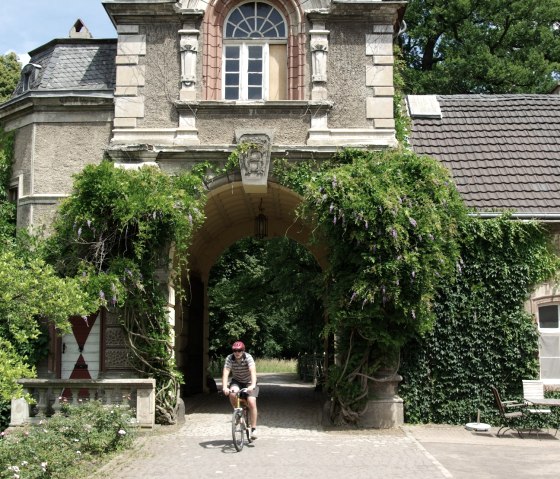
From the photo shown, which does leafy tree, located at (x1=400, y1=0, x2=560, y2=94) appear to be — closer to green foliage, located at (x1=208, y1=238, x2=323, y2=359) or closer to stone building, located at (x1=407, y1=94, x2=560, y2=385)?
green foliage, located at (x1=208, y1=238, x2=323, y2=359)

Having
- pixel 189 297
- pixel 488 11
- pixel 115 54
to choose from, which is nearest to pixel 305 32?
pixel 115 54

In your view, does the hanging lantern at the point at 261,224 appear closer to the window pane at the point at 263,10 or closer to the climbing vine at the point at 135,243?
the climbing vine at the point at 135,243

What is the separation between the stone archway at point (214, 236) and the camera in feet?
53.4

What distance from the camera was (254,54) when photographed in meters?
16.0

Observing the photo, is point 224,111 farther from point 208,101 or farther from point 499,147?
point 499,147

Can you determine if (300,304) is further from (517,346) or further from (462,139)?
(517,346)

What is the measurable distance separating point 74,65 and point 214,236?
5.52 meters

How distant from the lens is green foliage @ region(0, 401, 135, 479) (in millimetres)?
9141

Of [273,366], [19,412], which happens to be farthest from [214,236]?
[273,366]

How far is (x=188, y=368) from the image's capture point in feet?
63.5

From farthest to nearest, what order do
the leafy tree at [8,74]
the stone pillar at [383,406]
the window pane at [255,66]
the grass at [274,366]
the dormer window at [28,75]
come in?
the grass at [274,366]
the leafy tree at [8,74]
the dormer window at [28,75]
the window pane at [255,66]
the stone pillar at [383,406]

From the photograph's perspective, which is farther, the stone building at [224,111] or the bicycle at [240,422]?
the stone building at [224,111]

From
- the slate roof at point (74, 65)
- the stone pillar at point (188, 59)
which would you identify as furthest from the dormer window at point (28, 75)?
the stone pillar at point (188, 59)

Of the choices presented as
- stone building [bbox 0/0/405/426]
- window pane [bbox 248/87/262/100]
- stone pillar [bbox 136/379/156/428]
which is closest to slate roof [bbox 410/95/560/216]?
stone building [bbox 0/0/405/426]
